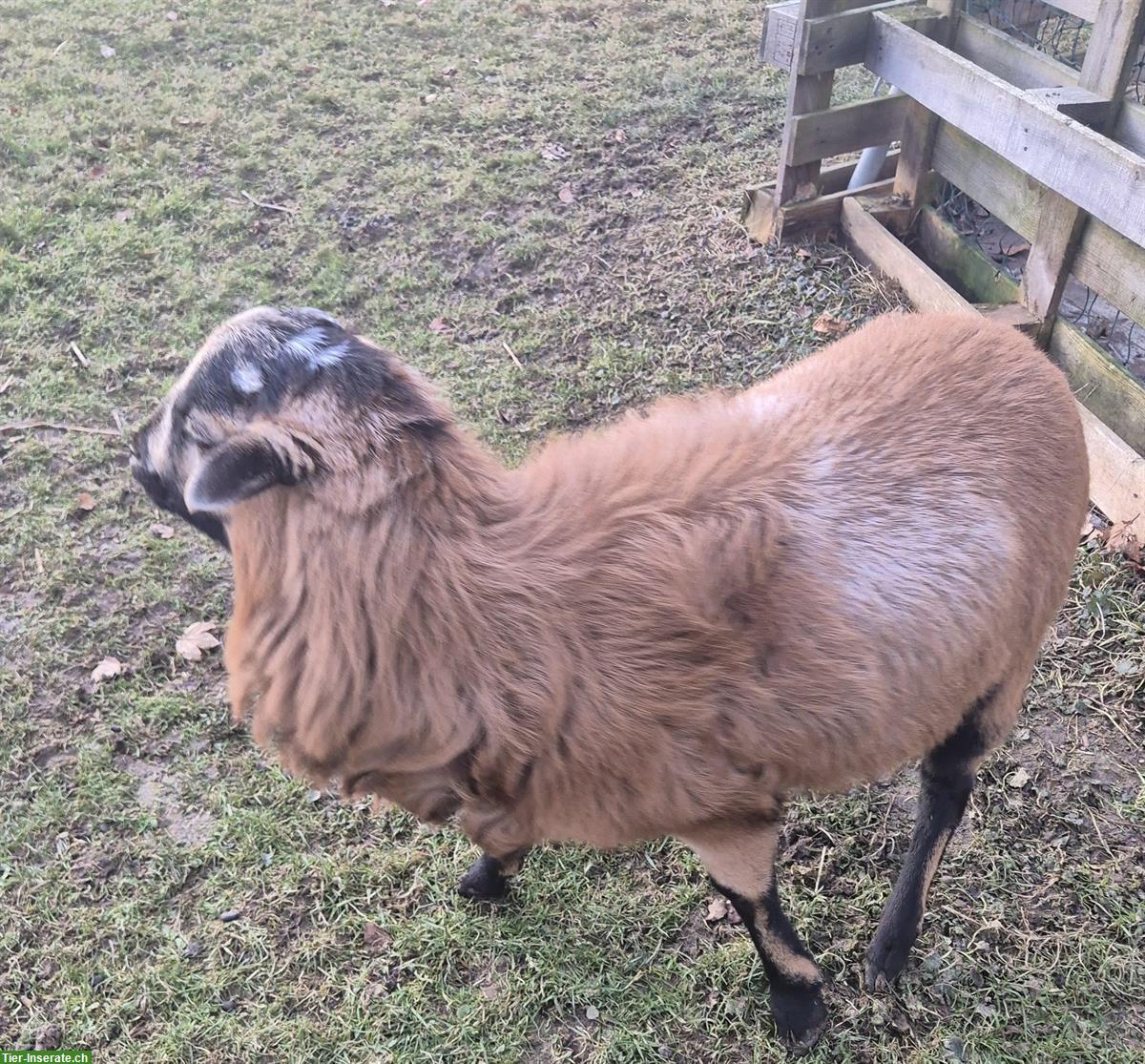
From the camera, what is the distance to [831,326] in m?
4.66

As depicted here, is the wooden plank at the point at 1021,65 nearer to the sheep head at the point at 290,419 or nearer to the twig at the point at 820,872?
the twig at the point at 820,872

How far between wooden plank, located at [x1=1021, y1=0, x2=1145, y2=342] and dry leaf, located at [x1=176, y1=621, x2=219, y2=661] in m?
3.74

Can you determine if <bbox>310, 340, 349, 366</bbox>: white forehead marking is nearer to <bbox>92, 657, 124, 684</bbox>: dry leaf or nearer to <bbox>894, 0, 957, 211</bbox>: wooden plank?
<bbox>92, 657, 124, 684</bbox>: dry leaf

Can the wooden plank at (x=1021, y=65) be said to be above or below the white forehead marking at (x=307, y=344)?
above

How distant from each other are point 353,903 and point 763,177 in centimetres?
465

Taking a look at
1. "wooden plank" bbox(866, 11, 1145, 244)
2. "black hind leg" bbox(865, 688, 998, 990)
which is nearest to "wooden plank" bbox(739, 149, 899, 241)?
"wooden plank" bbox(866, 11, 1145, 244)

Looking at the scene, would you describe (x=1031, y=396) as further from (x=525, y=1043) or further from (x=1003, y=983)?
(x=525, y=1043)

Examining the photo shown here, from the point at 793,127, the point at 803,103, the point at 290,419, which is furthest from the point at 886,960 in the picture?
the point at 803,103

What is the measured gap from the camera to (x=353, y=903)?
117 inches

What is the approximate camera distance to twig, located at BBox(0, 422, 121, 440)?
174 inches

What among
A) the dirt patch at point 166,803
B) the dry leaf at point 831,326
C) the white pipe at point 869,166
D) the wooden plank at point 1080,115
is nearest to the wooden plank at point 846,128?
the white pipe at point 869,166

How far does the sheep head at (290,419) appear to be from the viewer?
186 cm

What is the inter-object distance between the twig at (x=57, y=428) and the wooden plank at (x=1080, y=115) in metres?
4.23

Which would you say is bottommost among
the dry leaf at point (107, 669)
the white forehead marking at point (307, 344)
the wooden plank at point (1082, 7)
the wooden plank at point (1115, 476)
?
the dry leaf at point (107, 669)
